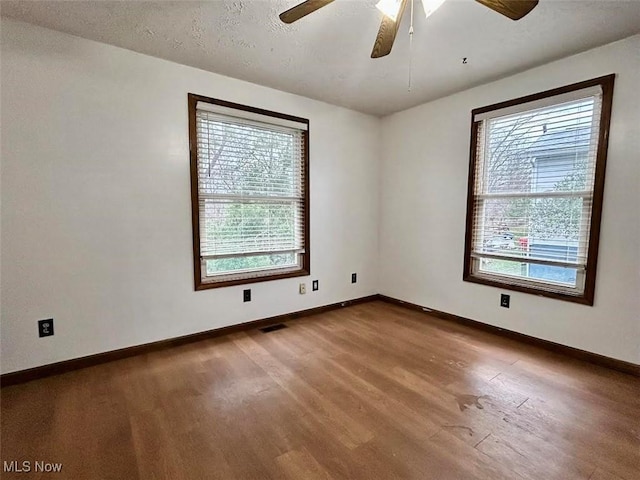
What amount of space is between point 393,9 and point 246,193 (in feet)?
6.42

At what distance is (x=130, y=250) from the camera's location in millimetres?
2426

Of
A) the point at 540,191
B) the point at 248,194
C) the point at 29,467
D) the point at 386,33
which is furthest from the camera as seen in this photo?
the point at 248,194

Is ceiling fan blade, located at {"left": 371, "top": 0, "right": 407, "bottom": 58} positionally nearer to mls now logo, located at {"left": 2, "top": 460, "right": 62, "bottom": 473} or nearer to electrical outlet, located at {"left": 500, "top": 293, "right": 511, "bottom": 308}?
electrical outlet, located at {"left": 500, "top": 293, "right": 511, "bottom": 308}

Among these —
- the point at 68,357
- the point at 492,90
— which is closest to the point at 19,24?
the point at 68,357

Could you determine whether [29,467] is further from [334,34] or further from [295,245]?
[334,34]

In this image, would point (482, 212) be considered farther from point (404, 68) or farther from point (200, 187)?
point (200, 187)

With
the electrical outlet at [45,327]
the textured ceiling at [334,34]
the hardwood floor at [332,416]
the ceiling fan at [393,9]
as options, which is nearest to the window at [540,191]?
the textured ceiling at [334,34]

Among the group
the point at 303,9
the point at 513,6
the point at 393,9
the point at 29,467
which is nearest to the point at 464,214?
the point at 513,6

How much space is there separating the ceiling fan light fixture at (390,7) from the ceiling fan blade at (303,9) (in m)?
0.28

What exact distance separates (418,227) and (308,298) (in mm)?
1567

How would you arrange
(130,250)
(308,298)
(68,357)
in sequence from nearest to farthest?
(68,357)
(130,250)
(308,298)

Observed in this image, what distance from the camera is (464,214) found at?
3.19 metres

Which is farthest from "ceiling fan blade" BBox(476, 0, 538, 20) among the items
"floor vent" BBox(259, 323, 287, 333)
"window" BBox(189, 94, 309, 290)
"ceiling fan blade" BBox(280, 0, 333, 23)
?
"floor vent" BBox(259, 323, 287, 333)

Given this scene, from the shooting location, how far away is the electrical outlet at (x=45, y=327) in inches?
84.2
